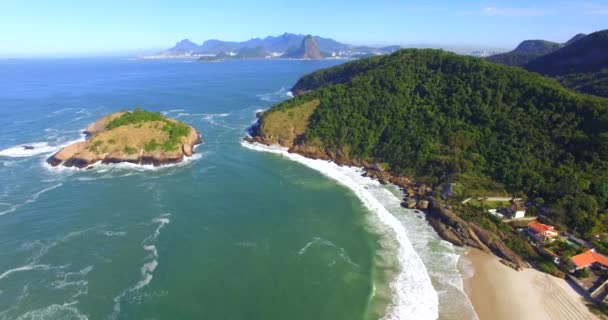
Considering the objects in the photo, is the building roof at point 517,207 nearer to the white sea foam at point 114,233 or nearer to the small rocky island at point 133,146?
the white sea foam at point 114,233

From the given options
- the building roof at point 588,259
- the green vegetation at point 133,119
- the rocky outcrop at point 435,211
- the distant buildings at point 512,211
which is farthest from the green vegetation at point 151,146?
the building roof at point 588,259

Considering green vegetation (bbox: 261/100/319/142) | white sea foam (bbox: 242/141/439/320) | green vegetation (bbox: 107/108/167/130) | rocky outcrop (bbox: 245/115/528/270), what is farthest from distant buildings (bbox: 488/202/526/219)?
green vegetation (bbox: 107/108/167/130)

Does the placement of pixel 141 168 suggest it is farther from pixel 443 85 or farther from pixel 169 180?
pixel 443 85

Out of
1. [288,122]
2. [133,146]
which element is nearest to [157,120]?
[133,146]

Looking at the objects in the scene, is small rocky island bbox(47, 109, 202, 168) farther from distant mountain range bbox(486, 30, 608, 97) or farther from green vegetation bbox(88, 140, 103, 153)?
distant mountain range bbox(486, 30, 608, 97)

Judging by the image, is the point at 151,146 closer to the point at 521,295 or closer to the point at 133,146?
the point at 133,146

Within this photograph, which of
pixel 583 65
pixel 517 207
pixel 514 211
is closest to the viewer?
pixel 514 211

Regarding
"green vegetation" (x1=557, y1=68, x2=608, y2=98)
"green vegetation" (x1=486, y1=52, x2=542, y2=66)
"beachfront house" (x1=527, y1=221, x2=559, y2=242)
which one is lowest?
"beachfront house" (x1=527, y1=221, x2=559, y2=242)
